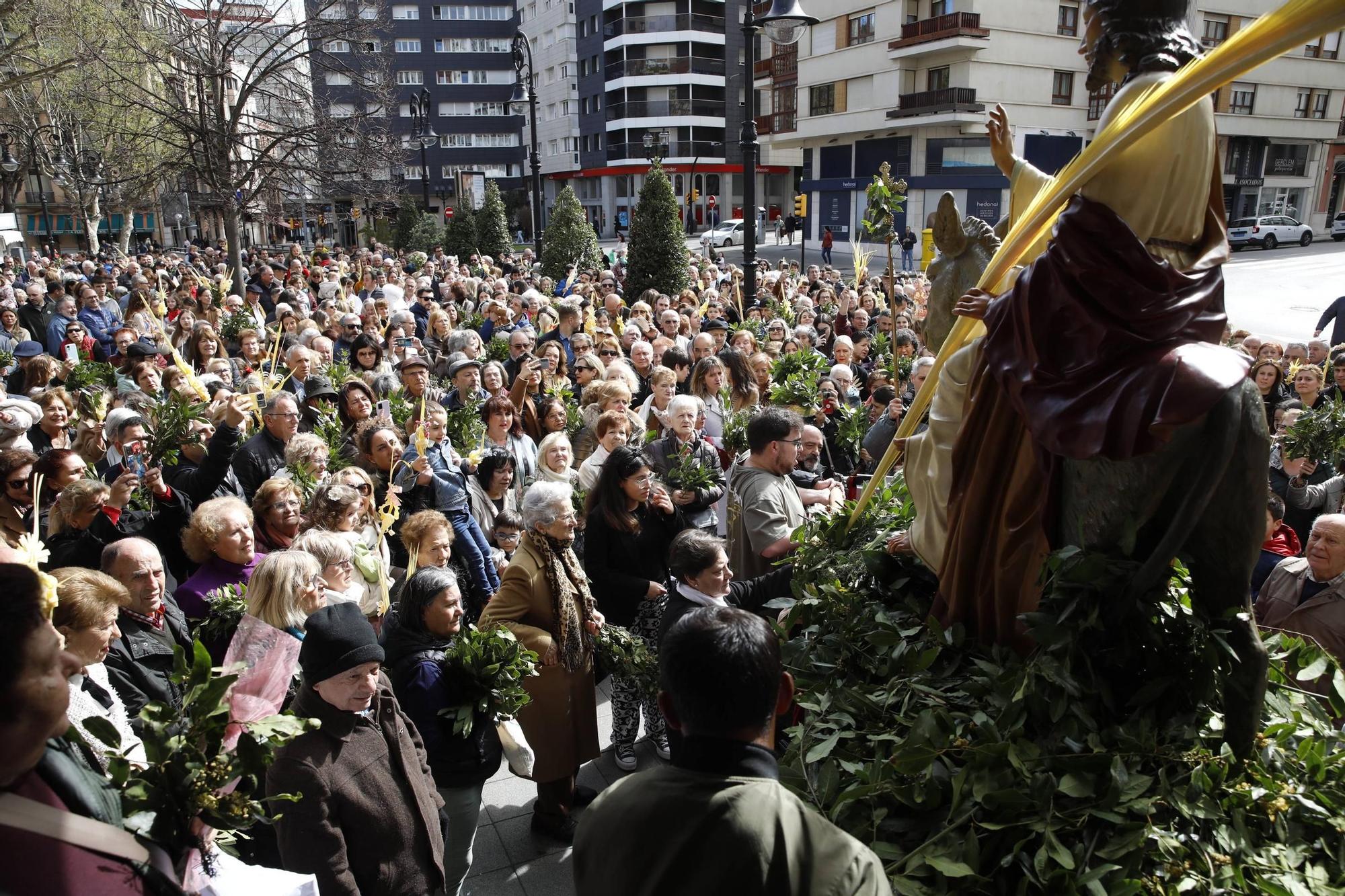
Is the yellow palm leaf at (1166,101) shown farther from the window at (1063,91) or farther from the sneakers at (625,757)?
the window at (1063,91)

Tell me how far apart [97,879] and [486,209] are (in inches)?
1075

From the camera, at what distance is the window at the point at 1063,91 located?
3928cm

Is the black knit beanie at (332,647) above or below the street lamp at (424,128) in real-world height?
below

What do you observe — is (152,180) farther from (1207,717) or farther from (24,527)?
(1207,717)

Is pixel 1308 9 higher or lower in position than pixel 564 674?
higher

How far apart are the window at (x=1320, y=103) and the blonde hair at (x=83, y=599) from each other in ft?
184

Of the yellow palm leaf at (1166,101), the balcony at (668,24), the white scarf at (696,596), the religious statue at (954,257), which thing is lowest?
the white scarf at (696,596)

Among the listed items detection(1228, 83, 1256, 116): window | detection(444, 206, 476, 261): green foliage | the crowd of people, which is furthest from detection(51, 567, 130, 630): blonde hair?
detection(1228, 83, 1256, 116): window

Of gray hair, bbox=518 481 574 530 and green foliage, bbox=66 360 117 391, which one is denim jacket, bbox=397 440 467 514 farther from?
green foliage, bbox=66 360 117 391

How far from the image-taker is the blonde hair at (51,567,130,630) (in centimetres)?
313

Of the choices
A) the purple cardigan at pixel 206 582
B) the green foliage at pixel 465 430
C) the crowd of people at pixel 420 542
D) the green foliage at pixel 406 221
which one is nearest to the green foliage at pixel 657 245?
the crowd of people at pixel 420 542

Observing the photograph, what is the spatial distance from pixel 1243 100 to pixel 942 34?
16.7 meters

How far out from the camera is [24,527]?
15.9 feet

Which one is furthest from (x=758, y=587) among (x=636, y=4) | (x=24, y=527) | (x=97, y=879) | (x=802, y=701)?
(x=636, y=4)
